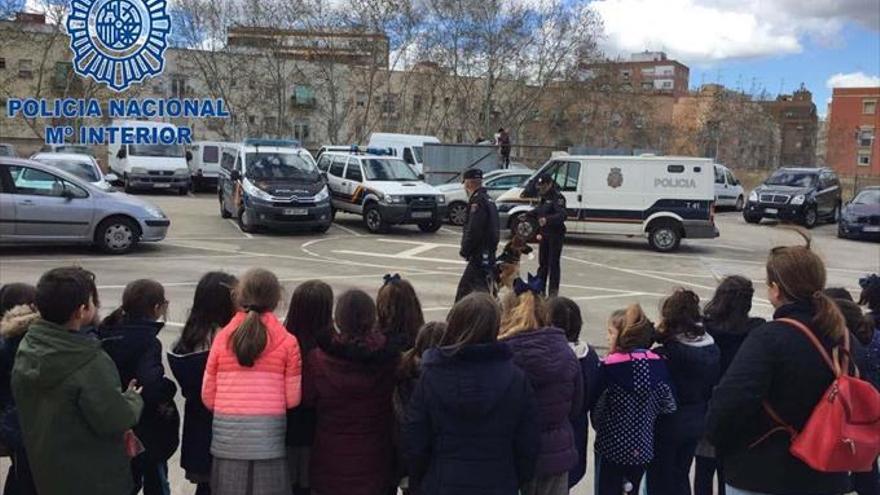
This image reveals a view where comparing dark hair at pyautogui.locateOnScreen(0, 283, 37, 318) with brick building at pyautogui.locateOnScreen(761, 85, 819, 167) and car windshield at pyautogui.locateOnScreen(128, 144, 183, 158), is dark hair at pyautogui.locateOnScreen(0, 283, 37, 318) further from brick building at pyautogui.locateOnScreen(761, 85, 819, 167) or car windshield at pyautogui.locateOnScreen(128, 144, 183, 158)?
brick building at pyautogui.locateOnScreen(761, 85, 819, 167)

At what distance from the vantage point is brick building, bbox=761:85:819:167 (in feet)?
294

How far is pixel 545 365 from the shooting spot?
10.5 feet

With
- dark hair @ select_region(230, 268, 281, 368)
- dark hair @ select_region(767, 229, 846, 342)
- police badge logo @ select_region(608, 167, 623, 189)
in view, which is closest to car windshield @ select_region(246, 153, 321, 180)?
police badge logo @ select_region(608, 167, 623, 189)

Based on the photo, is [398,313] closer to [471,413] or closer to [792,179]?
[471,413]

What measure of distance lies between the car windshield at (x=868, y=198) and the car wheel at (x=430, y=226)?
12648 mm

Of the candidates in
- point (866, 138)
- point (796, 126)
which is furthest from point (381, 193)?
point (796, 126)

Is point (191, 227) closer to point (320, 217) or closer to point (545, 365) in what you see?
point (320, 217)

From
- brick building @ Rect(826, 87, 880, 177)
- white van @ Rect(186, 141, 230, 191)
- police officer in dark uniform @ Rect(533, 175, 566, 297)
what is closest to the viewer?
police officer in dark uniform @ Rect(533, 175, 566, 297)

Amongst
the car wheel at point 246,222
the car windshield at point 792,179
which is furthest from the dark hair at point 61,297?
the car windshield at point 792,179

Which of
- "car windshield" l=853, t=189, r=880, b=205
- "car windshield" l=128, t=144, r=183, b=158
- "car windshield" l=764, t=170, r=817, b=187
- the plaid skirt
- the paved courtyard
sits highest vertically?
"car windshield" l=128, t=144, r=183, b=158

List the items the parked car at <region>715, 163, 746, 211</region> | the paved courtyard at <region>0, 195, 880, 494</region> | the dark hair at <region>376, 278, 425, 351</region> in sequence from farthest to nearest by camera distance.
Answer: the parked car at <region>715, 163, 746, 211</region>
the paved courtyard at <region>0, 195, 880, 494</region>
the dark hair at <region>376, 278, 425, 351</region>

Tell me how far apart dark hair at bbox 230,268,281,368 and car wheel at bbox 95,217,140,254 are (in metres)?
10.8

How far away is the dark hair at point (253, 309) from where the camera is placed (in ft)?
10.3

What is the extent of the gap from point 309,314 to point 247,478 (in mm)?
762
